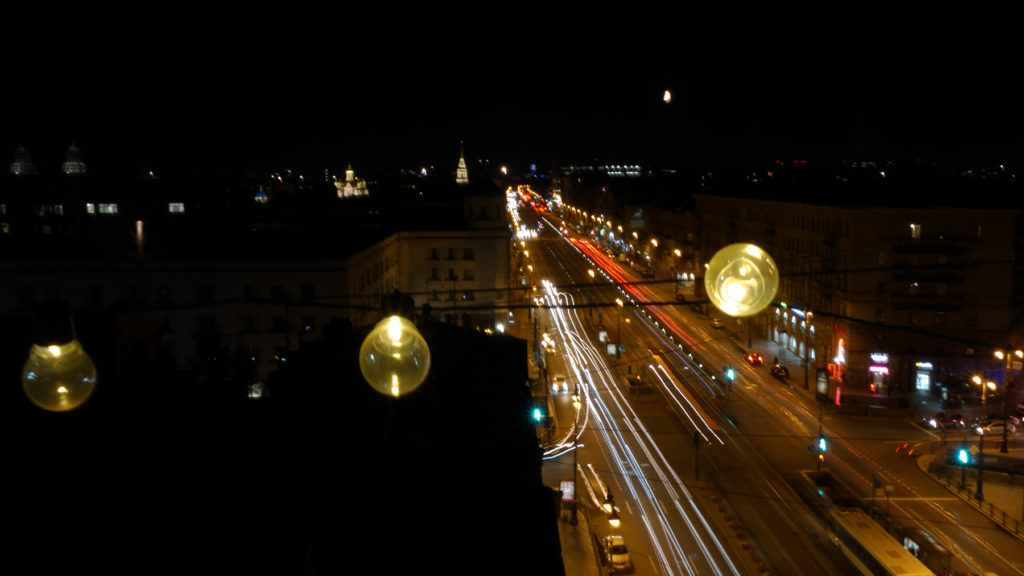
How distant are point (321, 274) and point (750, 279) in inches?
778

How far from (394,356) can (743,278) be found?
8.08ft

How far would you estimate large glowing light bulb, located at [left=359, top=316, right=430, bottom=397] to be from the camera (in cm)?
512

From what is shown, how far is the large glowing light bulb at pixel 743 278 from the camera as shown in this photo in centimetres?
516

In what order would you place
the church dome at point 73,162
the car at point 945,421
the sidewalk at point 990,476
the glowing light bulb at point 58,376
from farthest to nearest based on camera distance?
the church dome at point 73,162
the car at point 945,421
the sidewalk at point 990,476
the glowing light bulb at point 58,376

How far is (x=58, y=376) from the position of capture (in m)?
5.12

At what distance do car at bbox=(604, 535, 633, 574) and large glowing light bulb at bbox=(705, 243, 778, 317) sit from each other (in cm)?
752

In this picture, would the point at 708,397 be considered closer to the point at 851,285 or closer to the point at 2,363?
the point at 851,285

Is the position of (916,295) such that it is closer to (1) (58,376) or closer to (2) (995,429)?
(2) (995,429)

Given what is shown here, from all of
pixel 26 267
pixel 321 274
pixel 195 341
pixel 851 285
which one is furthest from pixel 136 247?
pixel 851 285

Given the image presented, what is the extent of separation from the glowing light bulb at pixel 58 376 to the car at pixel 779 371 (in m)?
22.7

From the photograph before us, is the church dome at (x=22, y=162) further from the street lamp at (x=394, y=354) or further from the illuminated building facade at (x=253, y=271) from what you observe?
the street lamp at (x=394, y=354)

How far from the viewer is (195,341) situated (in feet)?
74.6

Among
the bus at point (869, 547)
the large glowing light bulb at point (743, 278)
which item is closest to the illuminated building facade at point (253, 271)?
the bus at point (869, 547)

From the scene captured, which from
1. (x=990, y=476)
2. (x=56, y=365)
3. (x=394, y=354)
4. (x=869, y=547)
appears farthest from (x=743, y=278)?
(x=990, y=476)
